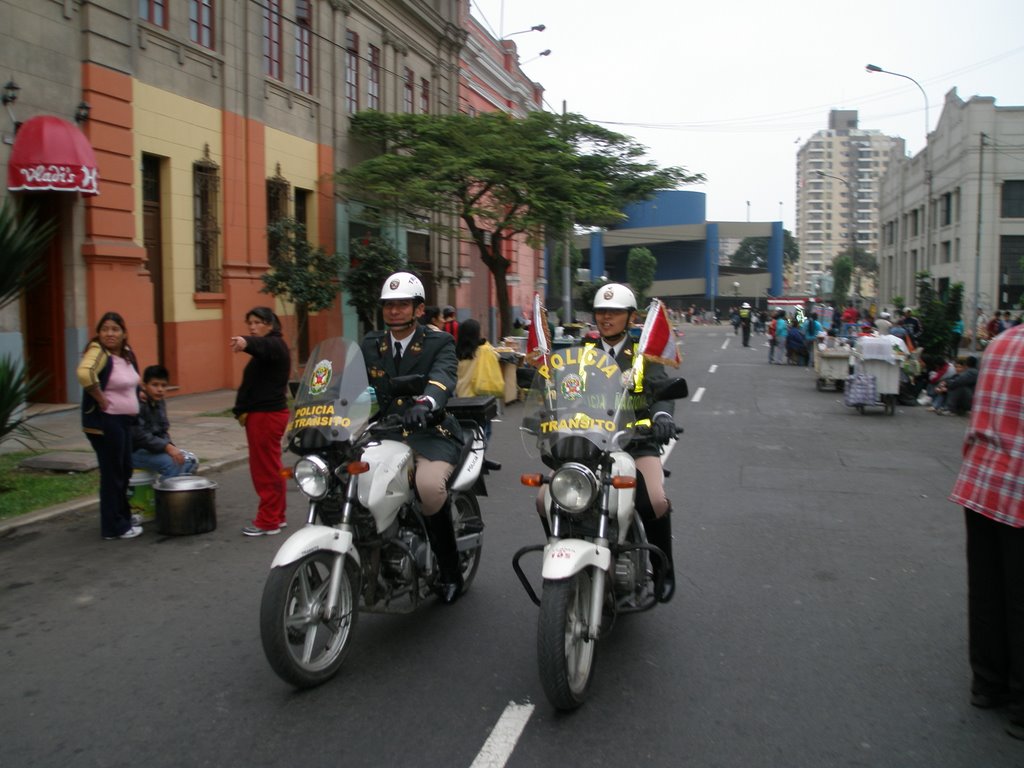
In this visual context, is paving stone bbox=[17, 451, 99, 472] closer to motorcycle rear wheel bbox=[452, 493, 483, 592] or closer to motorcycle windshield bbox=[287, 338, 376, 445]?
motorcycle rear wheel bbox=[452, 493, 483, 592]

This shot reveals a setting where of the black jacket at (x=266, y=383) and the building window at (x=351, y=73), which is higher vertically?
the building window at (x=351, y=73)

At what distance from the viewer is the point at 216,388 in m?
17.2

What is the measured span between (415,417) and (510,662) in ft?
4.28

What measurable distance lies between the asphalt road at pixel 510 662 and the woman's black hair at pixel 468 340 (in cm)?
329

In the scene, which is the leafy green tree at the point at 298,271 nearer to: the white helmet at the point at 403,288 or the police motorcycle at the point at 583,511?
the white helmet at the point at 403,288

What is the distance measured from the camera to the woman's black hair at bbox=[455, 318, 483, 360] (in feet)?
36.4

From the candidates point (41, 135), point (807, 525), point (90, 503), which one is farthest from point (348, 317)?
point (807, 525)

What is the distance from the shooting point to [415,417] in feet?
15.4

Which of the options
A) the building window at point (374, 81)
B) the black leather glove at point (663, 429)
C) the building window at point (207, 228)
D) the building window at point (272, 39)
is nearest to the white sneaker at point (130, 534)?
the black leather glove at point (663, 429)

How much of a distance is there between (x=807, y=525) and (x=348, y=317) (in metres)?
16.7

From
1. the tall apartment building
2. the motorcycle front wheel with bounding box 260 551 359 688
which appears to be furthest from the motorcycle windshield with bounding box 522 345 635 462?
the tall apartment building

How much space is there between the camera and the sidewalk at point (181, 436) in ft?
27.3

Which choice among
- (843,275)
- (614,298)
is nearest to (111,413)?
(614,298)

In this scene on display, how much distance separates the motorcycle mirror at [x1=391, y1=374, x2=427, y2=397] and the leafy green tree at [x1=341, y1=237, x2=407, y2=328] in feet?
49.5
